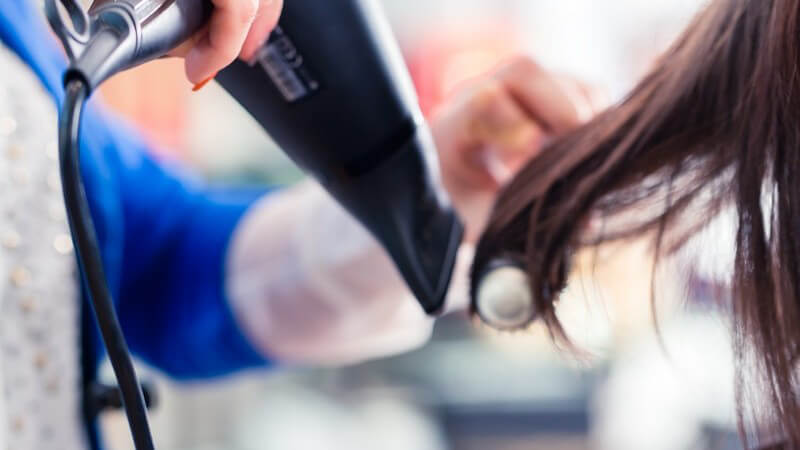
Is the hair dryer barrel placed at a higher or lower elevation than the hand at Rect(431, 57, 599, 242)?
higher

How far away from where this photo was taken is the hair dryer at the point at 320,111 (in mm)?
215

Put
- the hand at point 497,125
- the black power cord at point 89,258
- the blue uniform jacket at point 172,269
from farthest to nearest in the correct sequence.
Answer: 1. the blue uniform jacket at point 172,269
2. the hand at point 497,125
3. the black power cord at point 89,258

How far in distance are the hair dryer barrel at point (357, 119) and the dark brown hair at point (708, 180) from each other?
35 millimetres

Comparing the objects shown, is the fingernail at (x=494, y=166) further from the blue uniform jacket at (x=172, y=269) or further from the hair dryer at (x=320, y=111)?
the blue uniform jacket at (x=172, y=269)

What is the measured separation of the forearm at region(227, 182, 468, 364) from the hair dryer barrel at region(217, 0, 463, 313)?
0.44 ft

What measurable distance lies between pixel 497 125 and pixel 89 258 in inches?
11.3

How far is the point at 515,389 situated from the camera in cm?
158

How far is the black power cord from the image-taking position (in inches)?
8.3

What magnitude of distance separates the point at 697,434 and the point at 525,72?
40.3 inches

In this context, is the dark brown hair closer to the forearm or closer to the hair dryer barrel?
the hair dryer barrel

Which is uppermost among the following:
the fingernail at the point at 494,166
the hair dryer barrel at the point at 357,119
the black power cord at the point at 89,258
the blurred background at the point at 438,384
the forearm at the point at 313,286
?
the black power cord at the point at 89,258

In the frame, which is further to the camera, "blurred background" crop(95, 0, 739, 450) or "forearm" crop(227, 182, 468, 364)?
"blurred background" crop(95, 0, 739, 450)

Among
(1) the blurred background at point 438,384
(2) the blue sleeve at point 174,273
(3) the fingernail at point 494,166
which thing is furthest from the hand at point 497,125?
(1) the blurred background at point 438,384

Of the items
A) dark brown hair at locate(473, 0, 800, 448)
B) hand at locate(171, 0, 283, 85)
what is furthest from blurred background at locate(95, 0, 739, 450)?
hand at locate(171, 0, 283, 85)
